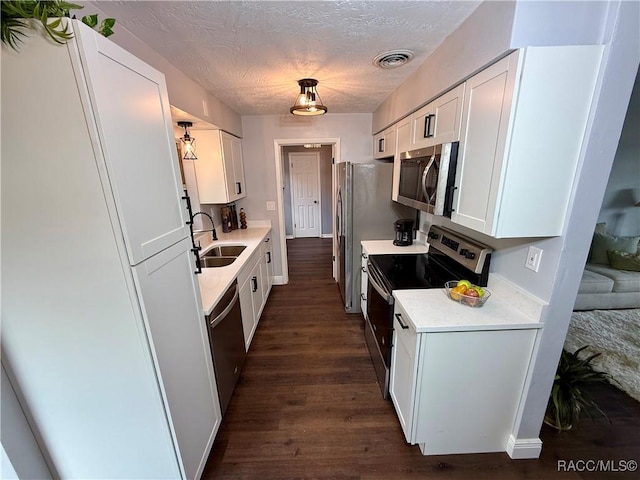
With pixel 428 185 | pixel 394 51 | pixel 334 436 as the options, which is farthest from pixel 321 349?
pixel 394 51

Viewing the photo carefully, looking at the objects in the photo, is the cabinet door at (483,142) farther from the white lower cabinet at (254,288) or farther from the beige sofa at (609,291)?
the beige sofa at (609,291)

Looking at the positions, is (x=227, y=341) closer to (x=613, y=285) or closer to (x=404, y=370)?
(x=404, y=370)

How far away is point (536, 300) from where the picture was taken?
127 centimetres

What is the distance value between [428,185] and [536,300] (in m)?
0.85

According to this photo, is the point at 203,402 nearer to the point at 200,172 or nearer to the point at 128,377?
the point at 128,377

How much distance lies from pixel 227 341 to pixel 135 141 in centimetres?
137

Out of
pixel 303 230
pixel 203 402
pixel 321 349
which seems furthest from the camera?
pixel 303 230

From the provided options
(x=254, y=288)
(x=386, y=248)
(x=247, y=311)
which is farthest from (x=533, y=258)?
(x=254, y=288)

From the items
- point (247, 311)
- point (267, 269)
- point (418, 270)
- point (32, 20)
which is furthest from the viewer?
point (267, 269)

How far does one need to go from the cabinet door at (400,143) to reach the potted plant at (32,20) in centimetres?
204

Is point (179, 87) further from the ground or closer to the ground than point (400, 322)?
further from the ground

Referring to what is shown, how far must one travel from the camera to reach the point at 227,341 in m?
1.80

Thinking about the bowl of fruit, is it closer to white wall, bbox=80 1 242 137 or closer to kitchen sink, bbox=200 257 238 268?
kitchen sink, bbox=200 257 238 268

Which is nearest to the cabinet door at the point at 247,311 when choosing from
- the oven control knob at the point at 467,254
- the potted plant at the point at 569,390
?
the oven control knob at the point at 467,254
